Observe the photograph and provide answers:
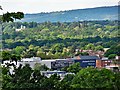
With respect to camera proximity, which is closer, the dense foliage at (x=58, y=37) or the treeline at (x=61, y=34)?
the dense foliage at (x=58, y=37)

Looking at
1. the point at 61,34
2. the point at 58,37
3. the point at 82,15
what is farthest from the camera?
the point at 82,15

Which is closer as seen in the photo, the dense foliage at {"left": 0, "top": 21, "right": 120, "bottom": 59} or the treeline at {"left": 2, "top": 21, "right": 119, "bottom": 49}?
the dense foliage at {"left": 0, "top": 21, "right": 120, "bottom": 59}

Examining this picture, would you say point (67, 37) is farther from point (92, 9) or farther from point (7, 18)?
point (7, 18)

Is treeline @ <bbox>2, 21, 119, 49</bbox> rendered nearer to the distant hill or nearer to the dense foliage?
the dense foliage

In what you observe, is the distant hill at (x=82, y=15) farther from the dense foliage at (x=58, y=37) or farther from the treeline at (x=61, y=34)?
the treeline at (x=61, y=34)

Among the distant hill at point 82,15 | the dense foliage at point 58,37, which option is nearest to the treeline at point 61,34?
the dense foliage at point 58,37

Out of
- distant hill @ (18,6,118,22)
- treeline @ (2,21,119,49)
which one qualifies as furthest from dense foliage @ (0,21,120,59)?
distant hill @ (18,6,118,22)

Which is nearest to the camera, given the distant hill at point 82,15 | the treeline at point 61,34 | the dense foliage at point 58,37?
the dense foliage at point 58,37

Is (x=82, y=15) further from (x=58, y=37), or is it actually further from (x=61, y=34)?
(x=58, y=37)

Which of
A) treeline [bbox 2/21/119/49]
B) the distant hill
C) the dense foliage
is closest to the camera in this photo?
the dense foliage

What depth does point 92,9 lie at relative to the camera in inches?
2468

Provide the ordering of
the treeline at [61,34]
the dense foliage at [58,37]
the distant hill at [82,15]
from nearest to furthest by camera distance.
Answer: the dense foliage at [58,37] < the treeline at [61,34] < the distant hill at [82,15]

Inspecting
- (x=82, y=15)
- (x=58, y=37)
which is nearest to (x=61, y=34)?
(x=58, y=37)

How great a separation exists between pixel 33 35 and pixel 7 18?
122 ft
